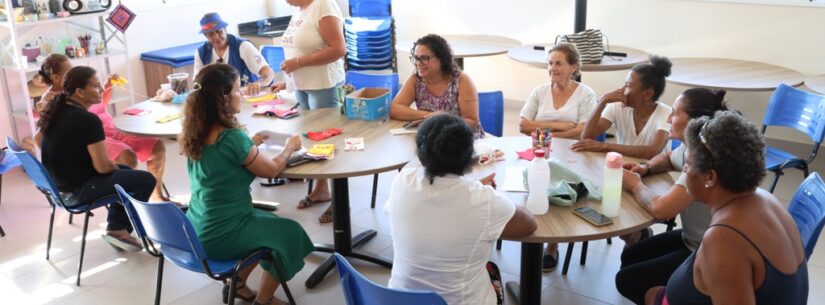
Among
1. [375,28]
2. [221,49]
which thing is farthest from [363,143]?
[375,28]

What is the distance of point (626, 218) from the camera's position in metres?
2.47

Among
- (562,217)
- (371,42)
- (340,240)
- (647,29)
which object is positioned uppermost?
(647,29)

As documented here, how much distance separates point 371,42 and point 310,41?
2272mm

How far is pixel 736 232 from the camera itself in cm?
189

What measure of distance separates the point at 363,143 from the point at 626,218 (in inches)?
52.8

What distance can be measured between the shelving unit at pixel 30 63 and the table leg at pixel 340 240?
9.25 ft

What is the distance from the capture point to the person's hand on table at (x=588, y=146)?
321 centimetres

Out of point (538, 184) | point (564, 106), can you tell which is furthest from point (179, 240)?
point (564, 106)

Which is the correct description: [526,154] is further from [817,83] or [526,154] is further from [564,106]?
[817,83]

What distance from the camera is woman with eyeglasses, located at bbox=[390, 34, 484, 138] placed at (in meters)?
3.68

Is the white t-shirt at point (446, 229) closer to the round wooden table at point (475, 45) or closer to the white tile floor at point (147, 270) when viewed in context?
the white tile floor at point (147, 270)

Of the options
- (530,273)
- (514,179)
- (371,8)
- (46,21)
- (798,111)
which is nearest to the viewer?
(514,179)

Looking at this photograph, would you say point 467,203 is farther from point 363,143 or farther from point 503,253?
point 503,253

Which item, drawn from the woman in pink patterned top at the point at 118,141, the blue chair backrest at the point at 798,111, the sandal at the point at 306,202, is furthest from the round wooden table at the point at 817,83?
the woman in pink patterned top at the point at 118,141
